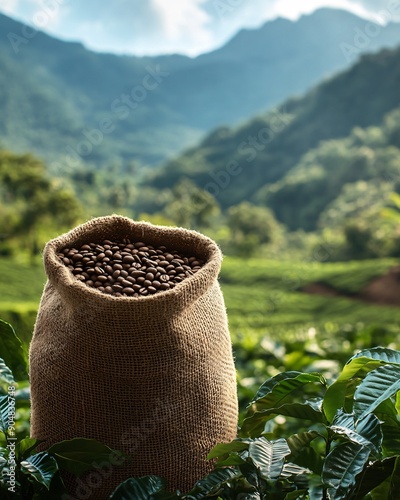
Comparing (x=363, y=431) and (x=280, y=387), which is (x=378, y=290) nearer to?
(x=280, y=387)

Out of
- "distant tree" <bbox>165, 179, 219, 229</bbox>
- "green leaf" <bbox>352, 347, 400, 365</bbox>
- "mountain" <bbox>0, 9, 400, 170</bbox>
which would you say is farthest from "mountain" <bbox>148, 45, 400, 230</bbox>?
"green leaf" <bbox>352, 347, 400, 365</bbox>

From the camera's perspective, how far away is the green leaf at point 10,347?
144cm

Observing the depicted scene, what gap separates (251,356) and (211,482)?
2.13 metres

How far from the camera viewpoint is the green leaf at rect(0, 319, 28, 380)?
1.44 meters

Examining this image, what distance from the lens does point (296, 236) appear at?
310 inches

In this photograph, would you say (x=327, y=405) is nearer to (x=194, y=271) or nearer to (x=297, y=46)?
(x=194, y=271)

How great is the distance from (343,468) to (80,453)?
1.40 feet

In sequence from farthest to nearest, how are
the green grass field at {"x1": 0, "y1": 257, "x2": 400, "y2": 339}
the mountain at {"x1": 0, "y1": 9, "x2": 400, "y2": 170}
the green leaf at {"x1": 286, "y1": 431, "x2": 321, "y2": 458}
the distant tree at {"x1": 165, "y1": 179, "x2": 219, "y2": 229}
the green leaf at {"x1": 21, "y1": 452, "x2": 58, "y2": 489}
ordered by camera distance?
1. the mountain at {"x1": 0, "y1": 9, "x2": 400, "y2": 170}
2. the distant tree at {"x1": 165, "y1": 179, "x2": 219, "y2": 229}
3. the green grass field at {"x1": 0, "y1": 257, "x2": 400, "y2": 339}
4. the green leaf at {"x1": 286, "y1": 431, "x2": 321, "y2": 458}
5. the green leaf at {"x1": 21, "y1": 452, "x2": 58, "y2": 489}

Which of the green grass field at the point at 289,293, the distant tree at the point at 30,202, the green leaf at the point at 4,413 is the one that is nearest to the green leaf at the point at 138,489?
the green leaf at the point at 4,413

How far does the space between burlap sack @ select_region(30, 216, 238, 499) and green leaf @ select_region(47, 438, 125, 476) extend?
0.03 meters

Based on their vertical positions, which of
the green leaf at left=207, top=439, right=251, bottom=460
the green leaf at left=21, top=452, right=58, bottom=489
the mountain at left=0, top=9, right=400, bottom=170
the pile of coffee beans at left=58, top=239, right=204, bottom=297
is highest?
the pile of coffee beans at left=58, top=239, right=204, bottom=297

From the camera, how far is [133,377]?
1279 mm

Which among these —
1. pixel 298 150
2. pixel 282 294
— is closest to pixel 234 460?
pixel 282 294

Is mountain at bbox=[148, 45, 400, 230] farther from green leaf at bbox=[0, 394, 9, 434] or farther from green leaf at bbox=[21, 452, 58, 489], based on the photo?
green leaf at bbox=[21, 452, 58, 489]
